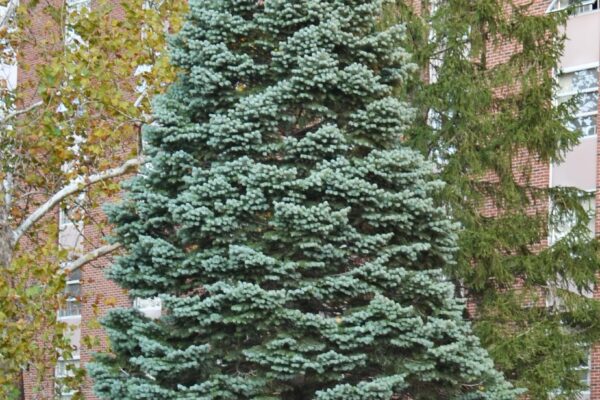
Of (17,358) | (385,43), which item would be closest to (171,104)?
(385,43)

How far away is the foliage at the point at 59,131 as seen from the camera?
61.1 ft

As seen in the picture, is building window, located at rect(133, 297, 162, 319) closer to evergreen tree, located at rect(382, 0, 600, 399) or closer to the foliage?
the foliage

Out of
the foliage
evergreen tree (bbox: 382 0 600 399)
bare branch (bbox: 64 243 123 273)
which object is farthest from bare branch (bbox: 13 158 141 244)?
evergreen tree (bbox: 382 0 600 399)

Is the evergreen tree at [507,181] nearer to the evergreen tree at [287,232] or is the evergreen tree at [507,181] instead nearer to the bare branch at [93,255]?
the evergreen tree at [287,232]

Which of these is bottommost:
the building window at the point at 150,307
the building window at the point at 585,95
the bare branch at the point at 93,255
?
the building window at the point at 150,307

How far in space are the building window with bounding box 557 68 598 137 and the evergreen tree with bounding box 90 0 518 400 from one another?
9.62 m

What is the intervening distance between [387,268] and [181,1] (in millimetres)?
8227

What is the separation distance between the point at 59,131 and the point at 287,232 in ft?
23.5

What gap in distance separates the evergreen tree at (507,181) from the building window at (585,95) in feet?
13.7

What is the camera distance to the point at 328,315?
13977 mm

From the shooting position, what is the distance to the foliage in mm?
18609

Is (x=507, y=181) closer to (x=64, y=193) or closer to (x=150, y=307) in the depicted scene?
(x=64, y=193)

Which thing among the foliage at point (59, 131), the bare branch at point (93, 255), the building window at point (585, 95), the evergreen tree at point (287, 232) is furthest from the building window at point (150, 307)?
the evergreen tree at point (287, 232)

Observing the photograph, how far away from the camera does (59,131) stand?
766 inches
